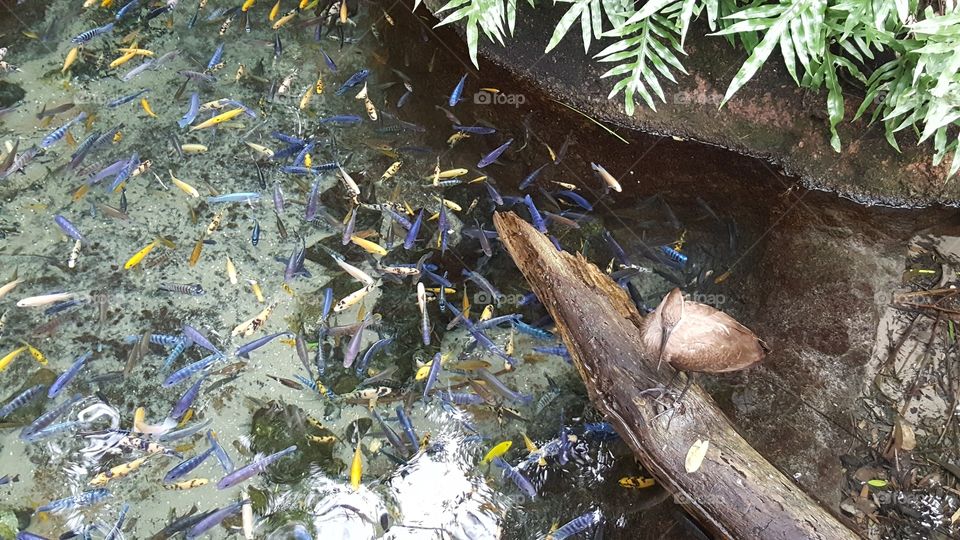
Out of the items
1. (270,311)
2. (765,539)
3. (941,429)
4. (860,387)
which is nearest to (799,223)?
(860,387)

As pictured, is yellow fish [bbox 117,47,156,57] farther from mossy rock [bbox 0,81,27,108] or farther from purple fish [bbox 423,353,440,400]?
purple fish [bbox 423,353,440,400]

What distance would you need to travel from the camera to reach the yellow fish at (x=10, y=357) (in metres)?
3.09

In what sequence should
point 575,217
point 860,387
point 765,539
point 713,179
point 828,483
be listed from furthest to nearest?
point 713,179 < point 575,217 < point 860,387 < point 828,483 < point 765,539

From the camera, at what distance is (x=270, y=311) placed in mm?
3398

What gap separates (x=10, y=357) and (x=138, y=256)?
2.41 feet

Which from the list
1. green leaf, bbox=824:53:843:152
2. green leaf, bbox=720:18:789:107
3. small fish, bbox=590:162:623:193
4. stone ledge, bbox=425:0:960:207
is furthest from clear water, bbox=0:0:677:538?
green leaf, bbox=824:53:843:152

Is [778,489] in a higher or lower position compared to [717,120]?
lower

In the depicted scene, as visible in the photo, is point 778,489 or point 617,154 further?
point 617,154

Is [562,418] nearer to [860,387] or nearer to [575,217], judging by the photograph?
[575,217]

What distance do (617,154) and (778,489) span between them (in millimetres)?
2338

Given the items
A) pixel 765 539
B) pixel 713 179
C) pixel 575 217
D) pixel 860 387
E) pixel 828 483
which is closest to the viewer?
pixel 765 539

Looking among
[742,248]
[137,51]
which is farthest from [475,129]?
[137,51]

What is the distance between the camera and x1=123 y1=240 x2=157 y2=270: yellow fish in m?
3.43

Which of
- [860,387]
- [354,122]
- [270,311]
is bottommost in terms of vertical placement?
[860,387]
